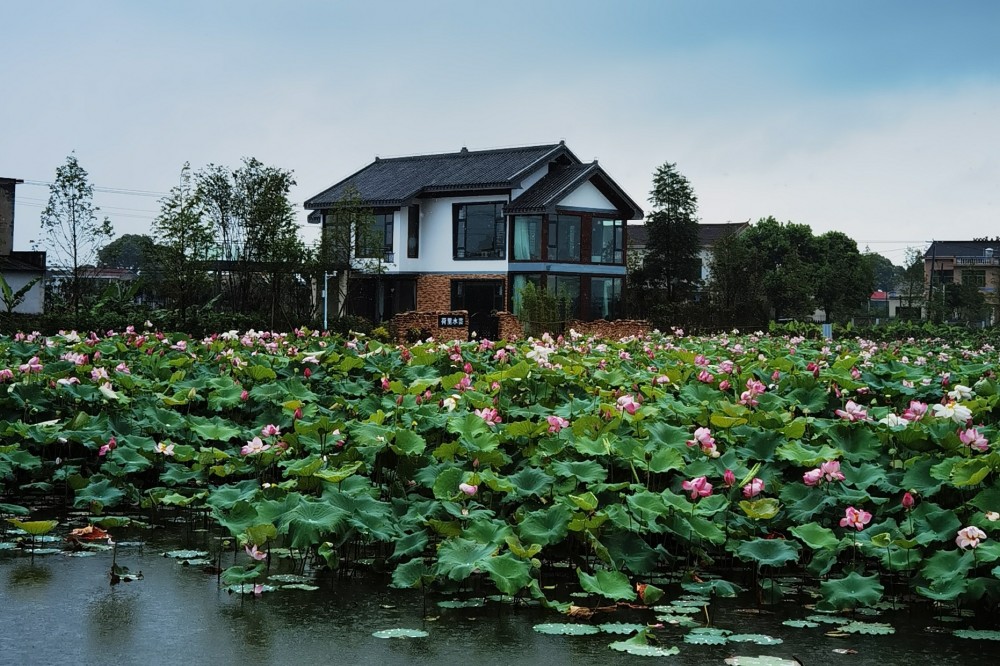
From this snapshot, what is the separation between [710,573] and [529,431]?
1.44 metres

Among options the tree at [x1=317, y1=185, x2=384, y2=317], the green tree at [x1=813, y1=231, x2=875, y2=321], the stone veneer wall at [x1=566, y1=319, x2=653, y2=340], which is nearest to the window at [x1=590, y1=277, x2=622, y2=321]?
the stone veneer wall at [x1=566, y1=319, x2=653, y2=340]

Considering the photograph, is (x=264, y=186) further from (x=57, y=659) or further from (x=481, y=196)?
(x=57, y=659)

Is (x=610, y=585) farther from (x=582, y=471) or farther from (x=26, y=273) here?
(x=26, y=273)

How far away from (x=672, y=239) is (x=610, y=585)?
1660 inches

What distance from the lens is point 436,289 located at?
38000mm

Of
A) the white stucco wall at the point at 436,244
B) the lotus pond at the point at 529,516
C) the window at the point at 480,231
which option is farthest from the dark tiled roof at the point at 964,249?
the lotus pond at the point at 529,516

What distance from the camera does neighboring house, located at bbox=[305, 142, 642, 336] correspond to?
36.4 metres

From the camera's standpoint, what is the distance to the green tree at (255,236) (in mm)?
30266

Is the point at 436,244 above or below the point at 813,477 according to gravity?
above

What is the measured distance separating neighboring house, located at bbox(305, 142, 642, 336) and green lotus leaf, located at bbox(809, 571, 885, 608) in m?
30.4

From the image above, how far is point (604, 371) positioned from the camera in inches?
367

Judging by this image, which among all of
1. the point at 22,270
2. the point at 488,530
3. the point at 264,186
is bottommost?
the point at 488,530

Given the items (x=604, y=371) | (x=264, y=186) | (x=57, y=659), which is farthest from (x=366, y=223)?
(x=57, y=659)

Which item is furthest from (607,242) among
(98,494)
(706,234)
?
(706,234)
